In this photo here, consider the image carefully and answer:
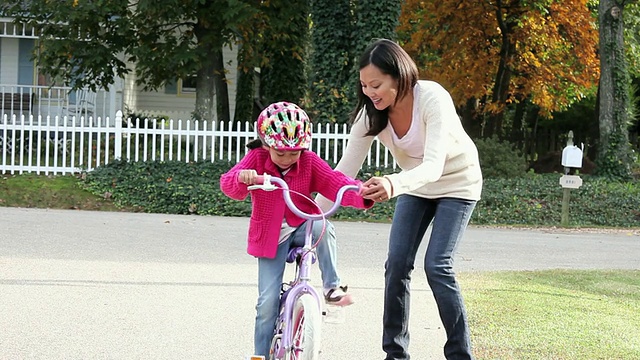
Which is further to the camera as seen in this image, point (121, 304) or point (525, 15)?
point (525, 15)

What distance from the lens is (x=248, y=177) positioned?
15.1ft

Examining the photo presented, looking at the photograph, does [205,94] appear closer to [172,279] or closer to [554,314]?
[172,279]

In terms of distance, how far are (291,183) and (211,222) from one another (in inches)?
381

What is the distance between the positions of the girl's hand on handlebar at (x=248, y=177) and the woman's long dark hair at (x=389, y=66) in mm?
747

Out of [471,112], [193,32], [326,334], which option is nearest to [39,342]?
[326,334]

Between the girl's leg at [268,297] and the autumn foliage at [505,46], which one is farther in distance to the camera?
the autumn foliage at [505,46]

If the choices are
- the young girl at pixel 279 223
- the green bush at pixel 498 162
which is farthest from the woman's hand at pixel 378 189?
the green bush at pixel 498 162

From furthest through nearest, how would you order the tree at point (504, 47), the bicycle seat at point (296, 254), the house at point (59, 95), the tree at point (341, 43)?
the tree at point (504, 47)
the house at point (59, 95)
the tree at point (341, 43)
the bicycle seat at point (296, 254)

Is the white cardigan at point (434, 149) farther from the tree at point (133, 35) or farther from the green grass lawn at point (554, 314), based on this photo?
the tree at point (133, 35)

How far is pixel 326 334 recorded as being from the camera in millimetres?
7031

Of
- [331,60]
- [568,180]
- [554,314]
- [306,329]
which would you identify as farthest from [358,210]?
[306,329]

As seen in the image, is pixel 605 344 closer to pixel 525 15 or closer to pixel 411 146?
pixel 411 146

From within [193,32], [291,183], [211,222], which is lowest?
[211,222]

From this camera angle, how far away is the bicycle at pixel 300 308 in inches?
177
